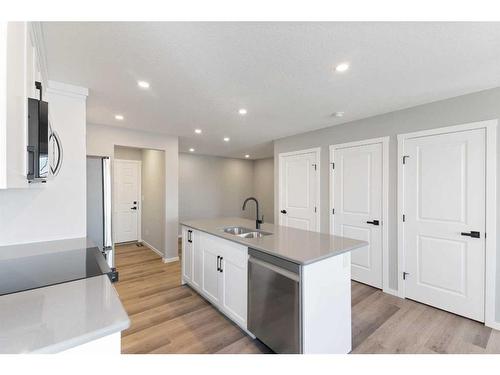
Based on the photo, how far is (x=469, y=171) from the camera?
7.71ft

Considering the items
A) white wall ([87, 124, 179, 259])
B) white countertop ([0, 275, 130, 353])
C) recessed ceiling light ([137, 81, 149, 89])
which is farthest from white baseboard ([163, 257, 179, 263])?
white countertop ([0, 275, 130, 353])

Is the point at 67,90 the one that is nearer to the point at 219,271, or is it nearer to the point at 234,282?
the point at 219,271

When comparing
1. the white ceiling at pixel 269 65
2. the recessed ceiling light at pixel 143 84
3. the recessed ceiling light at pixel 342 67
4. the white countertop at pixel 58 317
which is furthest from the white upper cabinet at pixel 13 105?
the recessed ceiling light at pixel 342 67

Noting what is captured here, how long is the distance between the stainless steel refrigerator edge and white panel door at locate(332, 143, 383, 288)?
3.07 m

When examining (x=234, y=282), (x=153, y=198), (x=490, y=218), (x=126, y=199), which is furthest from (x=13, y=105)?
(x=126, y=199)

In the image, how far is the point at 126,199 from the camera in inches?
211

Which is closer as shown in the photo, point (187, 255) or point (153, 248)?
point (187, 255)

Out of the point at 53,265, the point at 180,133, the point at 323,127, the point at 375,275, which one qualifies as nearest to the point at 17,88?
the point at 53,265

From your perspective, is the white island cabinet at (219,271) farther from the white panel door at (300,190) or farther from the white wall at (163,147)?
the white panel door at (300,190)

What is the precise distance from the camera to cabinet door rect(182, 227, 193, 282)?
9.65ft

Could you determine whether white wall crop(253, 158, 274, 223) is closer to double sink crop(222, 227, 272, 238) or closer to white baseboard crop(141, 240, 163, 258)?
white baseboard crop(141, 240, 163, 258)

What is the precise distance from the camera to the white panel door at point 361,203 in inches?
122

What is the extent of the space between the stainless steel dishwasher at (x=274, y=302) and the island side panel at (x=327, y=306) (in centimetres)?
6

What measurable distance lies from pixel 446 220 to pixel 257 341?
2381 millimetres
